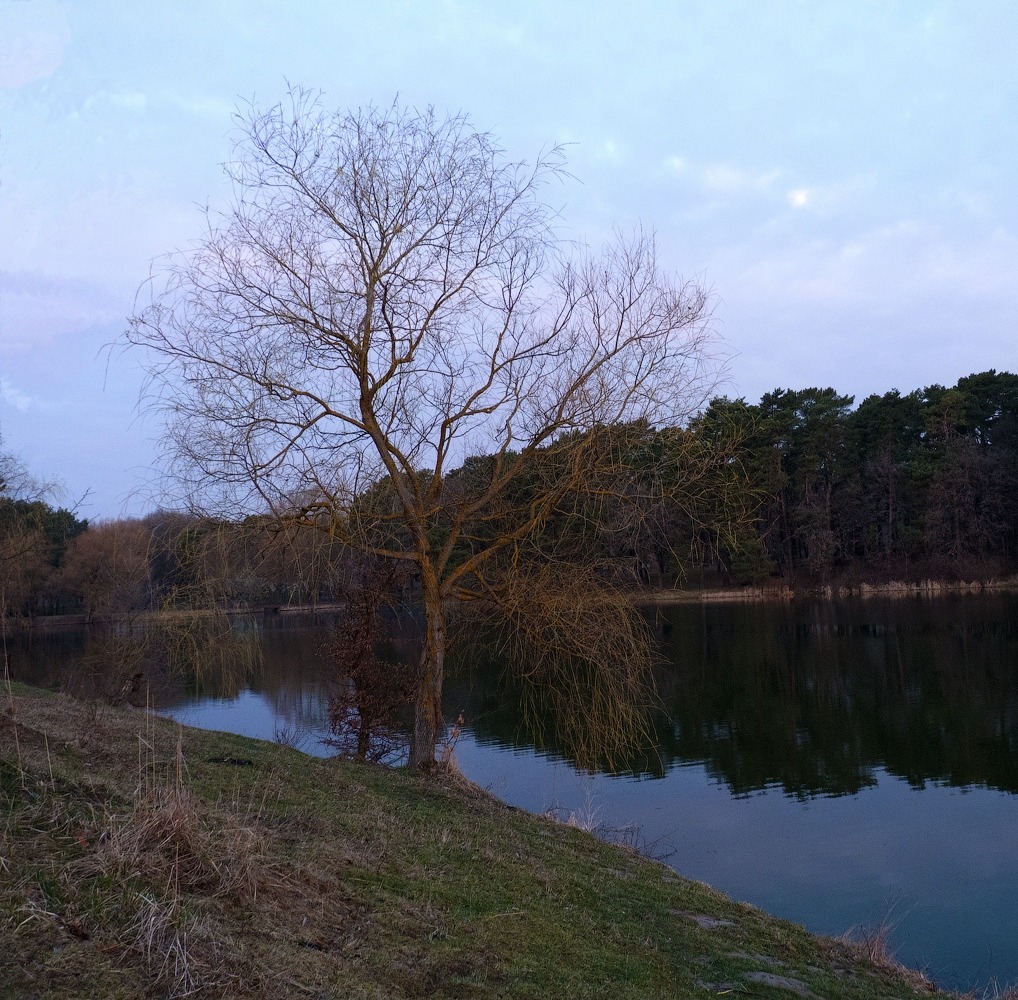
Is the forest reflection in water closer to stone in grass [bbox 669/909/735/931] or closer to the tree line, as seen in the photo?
the tree line

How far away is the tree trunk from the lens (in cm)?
1137

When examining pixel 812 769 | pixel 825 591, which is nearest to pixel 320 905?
pixel 812 769

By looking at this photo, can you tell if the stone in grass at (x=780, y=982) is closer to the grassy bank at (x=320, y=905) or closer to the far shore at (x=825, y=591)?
the grassy bank at (x=320, y=905)

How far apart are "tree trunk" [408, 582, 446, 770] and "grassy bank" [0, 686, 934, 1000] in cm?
236

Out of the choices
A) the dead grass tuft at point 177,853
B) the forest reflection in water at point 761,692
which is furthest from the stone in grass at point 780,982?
the forest reflection in water at point 761,692

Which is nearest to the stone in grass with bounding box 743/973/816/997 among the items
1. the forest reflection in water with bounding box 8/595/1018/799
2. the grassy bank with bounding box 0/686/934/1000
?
the grassy bank with bounding box 0/686/934/1000

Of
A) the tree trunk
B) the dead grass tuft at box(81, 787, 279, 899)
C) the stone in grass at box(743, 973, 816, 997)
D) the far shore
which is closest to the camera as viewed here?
the dead grass tuft at box(81, 787, 279, 899)

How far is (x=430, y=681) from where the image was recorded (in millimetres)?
11430

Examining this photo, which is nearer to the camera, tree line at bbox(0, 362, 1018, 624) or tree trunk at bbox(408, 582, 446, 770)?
tree line at bbox(0, 362, 1018, 624)

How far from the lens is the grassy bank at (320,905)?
12.0 ft

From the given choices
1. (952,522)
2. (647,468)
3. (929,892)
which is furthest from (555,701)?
(952,522)

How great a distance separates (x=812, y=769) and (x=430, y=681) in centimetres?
1045

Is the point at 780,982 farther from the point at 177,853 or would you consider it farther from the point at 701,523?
the point at 701,523

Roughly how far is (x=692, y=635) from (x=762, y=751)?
20.5 m
